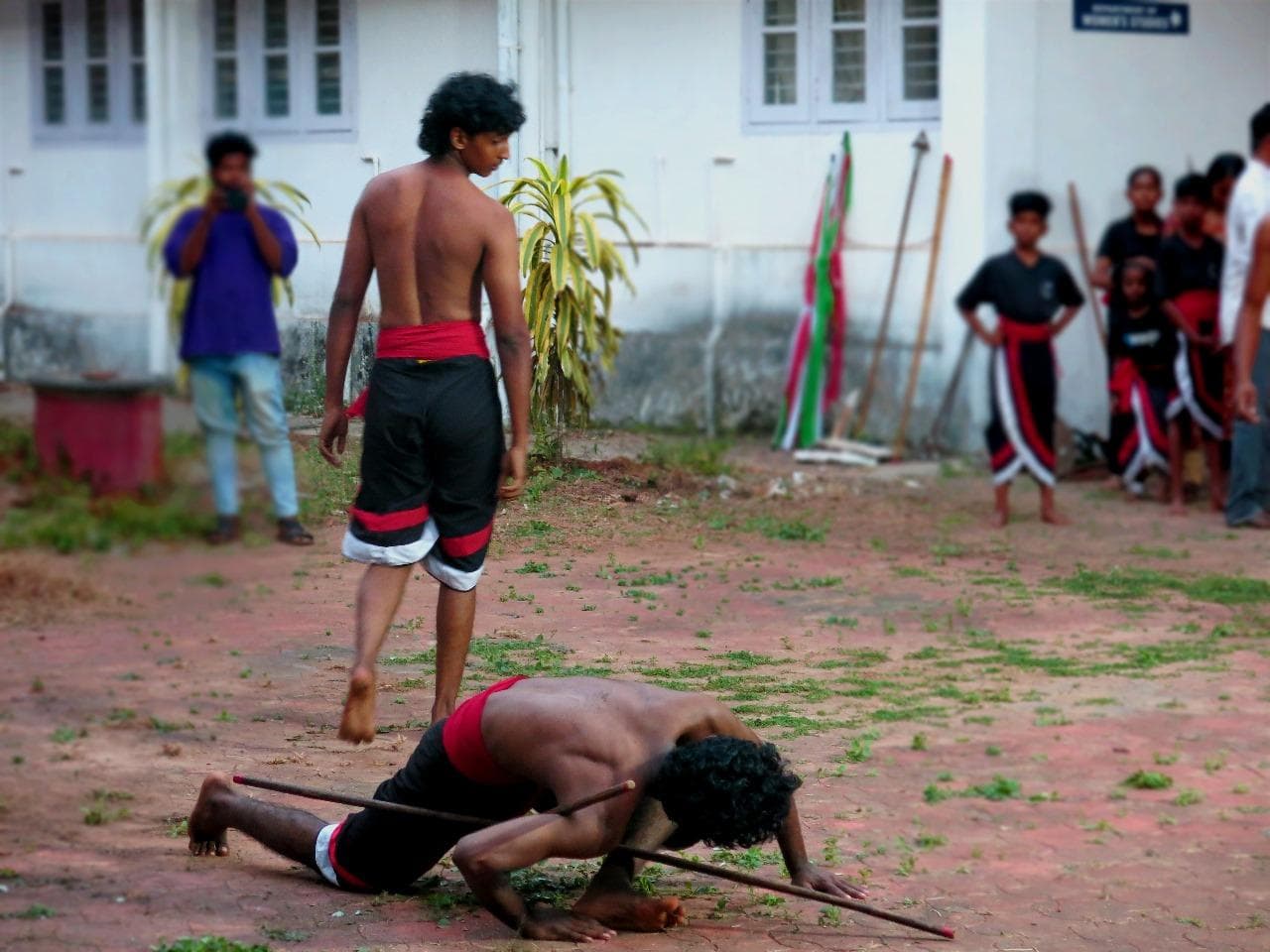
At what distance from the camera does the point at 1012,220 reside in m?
7.31

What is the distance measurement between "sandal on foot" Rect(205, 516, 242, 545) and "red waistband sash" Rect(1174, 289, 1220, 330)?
676cm

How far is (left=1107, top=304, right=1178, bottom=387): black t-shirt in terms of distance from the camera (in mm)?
7785

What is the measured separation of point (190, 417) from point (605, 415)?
122 inches

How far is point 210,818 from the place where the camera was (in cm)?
359

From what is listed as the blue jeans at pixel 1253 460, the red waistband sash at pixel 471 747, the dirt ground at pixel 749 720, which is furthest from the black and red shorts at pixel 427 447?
the blue jeans at pixel 1253 460

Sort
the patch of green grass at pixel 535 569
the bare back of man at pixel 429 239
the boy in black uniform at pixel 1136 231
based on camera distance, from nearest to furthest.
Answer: the bare back of man at pixel 429 239, the patch of green grass at pixel 535 569, the boy in black uniform at pixel 1136 231

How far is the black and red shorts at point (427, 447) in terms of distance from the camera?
10.6 feet

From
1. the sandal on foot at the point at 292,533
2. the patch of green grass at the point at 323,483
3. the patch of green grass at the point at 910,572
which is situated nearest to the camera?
the sandal on foot at the point at 292,533

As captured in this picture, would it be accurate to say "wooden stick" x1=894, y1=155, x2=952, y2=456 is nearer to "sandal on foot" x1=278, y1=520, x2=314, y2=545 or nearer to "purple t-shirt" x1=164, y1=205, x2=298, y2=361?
"sandal on foot" x1=278, y1=520, x2=314, y2=545

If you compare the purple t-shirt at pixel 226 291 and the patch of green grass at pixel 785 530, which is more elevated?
the purple t-shirt at pixel 226 291

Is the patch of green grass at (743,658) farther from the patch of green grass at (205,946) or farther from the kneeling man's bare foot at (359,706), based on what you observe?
the patch of green grass at (205,946)

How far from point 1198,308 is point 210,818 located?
208 inches

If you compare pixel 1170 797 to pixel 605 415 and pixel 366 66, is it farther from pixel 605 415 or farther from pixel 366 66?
pixel 366 66

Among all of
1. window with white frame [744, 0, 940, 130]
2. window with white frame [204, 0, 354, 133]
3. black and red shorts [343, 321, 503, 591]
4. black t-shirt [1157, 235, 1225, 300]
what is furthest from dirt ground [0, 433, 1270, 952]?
window with white frame [744, 0, 940, 130]
